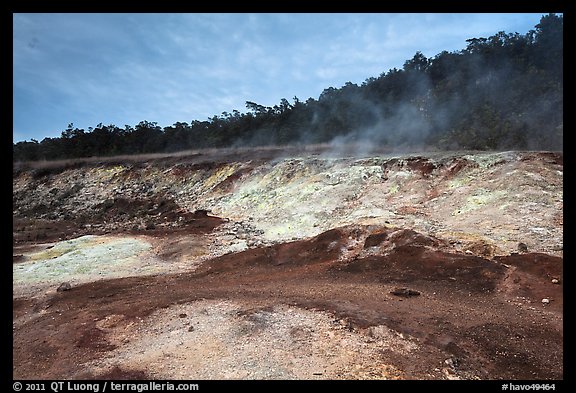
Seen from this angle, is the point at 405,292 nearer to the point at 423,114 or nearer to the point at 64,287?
the point at 64,287

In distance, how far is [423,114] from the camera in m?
30.0

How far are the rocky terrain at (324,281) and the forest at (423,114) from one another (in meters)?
9.91

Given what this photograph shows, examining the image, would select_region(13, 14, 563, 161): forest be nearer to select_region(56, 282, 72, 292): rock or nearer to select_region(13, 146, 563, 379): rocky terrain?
select_region(13, 146, 563, 379): rocky terrain

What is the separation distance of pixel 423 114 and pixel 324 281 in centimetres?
2478

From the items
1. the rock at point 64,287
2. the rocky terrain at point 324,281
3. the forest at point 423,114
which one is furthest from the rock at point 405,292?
the forest at point 423,114

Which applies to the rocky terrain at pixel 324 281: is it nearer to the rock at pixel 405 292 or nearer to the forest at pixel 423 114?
the rock at pixel 405 292

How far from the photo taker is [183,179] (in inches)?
1068

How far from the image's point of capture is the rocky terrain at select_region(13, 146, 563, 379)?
18.3 ft

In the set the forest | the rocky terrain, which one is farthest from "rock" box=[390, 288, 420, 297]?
the forest

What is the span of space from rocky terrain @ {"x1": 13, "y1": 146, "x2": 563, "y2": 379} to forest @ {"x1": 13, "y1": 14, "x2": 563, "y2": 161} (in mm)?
9905

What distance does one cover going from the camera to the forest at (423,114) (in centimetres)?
2358
